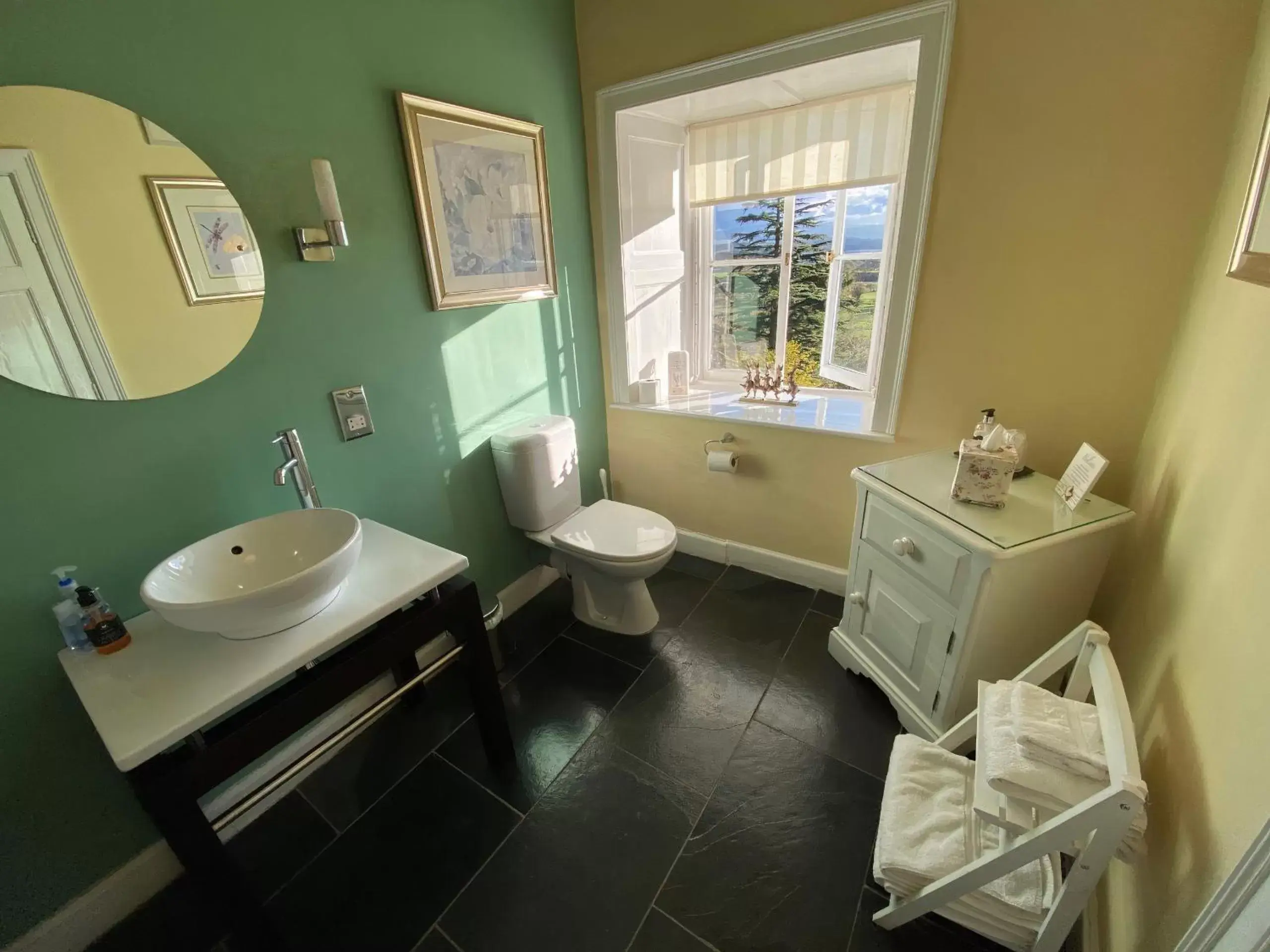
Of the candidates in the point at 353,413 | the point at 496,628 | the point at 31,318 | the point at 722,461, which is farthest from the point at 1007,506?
the point at 31,318

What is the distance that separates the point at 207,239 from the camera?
1147 mm

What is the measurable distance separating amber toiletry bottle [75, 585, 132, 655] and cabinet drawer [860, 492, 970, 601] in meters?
1.81

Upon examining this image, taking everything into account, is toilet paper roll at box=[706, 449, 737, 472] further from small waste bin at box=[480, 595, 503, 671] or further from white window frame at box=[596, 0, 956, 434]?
small waste bin at box=[480, 595, 503, 671]

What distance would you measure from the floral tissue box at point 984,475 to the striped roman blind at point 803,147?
3.53 ft

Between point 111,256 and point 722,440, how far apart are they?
1.88 meters

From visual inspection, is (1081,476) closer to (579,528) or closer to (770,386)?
(770,386)

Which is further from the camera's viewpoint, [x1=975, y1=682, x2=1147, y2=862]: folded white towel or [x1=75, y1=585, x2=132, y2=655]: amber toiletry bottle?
[x1=75, y1=585, x2=132, y2=655]: amber toiletry bottle

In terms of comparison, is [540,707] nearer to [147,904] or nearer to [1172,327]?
[147,904]

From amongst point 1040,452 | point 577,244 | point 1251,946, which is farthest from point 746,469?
point 1251,946

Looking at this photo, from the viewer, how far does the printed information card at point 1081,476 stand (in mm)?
1213

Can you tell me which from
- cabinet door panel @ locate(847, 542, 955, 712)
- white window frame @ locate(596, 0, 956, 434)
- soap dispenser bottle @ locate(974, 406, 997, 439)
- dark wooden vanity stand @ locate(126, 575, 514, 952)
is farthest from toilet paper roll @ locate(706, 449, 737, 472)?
dark wooden vanity stand @ locate(126, 575, 514, 952)

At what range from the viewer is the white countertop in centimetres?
85

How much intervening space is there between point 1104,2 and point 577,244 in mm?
1652

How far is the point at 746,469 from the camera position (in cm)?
221
